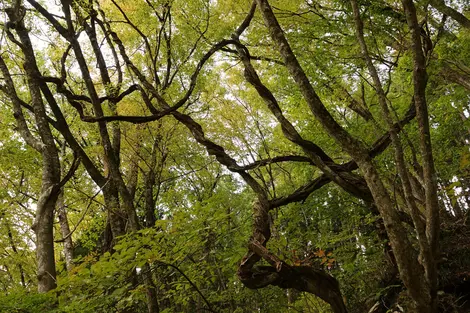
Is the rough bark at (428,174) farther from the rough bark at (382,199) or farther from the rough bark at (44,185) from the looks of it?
the rough bark at (44,185)

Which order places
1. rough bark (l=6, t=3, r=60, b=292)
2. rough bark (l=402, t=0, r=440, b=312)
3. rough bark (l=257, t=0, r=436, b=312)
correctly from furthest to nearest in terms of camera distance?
rough bark (l=6, t=3, r=60, b=292) → rough bark (l=402, t=0, r=440, b=312) → rough bark (l=257, t=0, r=436, b=312)

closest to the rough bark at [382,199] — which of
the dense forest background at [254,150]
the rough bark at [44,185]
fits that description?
the dense forest background at [254,150]

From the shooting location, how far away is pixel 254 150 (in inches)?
517

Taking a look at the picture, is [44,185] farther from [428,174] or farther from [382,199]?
[428,174]

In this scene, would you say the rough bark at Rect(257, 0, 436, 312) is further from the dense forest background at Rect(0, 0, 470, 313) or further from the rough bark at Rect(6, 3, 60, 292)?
the rough bark at Rect(6, 3, 60, 292)

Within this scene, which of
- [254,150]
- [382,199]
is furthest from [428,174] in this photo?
[254,150]

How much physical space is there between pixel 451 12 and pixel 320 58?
196 centimetres

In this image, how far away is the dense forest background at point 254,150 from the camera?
123 inches

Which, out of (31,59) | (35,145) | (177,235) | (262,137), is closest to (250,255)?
(177,235)

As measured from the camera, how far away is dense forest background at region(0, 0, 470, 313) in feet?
10.3

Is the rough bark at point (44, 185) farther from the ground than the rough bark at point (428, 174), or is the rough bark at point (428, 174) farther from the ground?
the rough bark at point (44, 185)

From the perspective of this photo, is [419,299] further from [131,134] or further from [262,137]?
[262,137]

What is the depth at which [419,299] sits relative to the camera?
275cm

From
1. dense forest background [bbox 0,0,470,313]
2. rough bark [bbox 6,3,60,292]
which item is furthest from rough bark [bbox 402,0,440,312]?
rough bark [bbox 6,3,60,292]
